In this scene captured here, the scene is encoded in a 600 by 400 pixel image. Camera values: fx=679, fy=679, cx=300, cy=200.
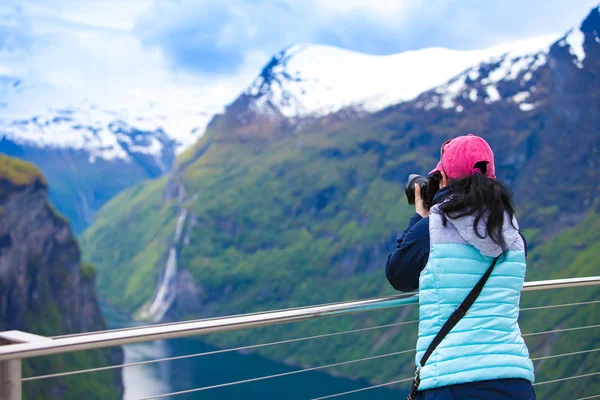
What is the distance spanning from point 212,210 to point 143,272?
70.8 ft

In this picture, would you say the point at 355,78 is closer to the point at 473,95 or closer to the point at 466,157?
the point at 473,95

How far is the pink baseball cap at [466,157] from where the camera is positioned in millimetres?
2498

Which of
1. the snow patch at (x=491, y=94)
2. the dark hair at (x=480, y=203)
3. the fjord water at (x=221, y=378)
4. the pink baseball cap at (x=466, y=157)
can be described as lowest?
the fjord water at (x=221, y=378)

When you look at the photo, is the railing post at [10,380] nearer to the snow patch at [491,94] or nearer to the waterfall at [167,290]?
the waterfall at [167,290]

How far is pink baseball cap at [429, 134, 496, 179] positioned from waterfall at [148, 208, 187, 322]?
12185 centimetres

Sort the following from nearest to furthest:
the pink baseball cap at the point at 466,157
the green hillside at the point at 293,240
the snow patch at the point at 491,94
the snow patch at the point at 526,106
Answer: the pink baseball cap at the point at 466,157 < the green hillside at the point at 293,240 < the snow patch at the point at 526,106 < the snow patch at the point at 491,94

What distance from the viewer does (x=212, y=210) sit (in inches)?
5413

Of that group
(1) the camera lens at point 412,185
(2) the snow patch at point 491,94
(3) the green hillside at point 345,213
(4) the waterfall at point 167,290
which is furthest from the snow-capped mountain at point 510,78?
(1) the camera lens at point 412,185

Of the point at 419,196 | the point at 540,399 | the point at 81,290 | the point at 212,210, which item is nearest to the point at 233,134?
the point at 212,210

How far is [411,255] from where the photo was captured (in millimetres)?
2430

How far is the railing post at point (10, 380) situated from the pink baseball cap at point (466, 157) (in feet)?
5.52

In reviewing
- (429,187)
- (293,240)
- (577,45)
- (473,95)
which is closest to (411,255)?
(429,187)

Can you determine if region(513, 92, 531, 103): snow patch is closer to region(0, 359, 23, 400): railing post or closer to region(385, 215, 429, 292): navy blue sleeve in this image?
region(385, 215, 429, 292): navy blue sleeve

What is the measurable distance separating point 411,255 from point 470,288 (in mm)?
233
